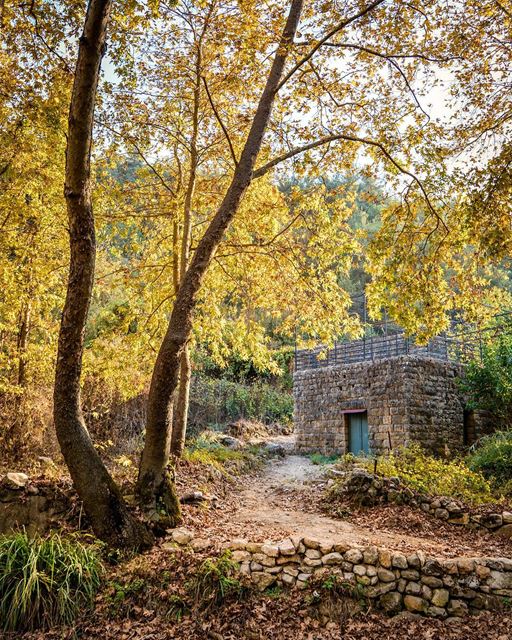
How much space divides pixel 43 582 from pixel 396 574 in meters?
3.52

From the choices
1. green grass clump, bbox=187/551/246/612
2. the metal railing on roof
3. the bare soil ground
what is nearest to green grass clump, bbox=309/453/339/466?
the metal railing on roof

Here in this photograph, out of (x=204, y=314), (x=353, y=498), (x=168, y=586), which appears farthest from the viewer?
(x=204, y=314)

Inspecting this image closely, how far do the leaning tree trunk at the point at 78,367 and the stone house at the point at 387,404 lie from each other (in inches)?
360

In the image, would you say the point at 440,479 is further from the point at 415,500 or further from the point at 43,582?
the point at 43,582

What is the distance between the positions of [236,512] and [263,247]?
4464mm

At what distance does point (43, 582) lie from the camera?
484cm

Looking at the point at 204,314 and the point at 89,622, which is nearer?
the point at 89,622

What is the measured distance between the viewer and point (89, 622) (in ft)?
15.5

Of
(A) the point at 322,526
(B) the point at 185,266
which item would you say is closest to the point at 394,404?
(A) the point at 322,526

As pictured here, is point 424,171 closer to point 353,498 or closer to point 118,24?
point 118,24

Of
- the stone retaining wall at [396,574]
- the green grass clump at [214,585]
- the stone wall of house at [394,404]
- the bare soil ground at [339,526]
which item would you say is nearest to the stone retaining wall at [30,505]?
the bare soil ground at [339,526]

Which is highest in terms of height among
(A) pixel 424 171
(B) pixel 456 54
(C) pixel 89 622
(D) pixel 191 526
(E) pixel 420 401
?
(B) pixel 456 54

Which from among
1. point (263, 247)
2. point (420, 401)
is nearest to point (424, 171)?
point (263, 247)

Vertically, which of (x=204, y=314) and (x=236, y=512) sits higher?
(x=204, y=314)
